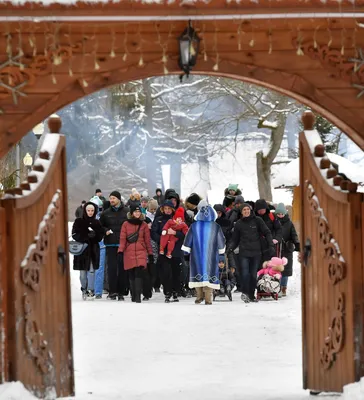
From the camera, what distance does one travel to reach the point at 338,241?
8.70 m

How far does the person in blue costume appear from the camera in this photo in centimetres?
1792

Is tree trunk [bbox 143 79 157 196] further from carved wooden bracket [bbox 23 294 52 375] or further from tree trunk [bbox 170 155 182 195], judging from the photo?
carved wooden bracket [bbox 23 294 52 375]

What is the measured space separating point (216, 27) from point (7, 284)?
4054 mm

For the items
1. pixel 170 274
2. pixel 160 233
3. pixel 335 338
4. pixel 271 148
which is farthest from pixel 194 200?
pixel 271 148

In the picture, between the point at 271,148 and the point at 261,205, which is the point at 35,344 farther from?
the point at 271,148

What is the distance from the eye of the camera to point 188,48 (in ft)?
35.7

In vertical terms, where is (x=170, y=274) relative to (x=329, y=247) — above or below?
below

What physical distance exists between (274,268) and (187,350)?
611 centimetres

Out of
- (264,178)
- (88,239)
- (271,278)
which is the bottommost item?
(271,278)

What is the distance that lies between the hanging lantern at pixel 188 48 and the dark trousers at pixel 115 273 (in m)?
8.39

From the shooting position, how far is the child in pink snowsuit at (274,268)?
18.6 m

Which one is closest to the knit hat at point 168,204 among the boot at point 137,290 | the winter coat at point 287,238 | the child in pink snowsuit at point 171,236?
the child in pink snowsuit at point 171,236

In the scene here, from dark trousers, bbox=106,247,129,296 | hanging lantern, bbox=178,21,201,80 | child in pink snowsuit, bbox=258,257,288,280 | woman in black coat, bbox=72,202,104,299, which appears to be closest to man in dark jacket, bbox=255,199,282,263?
child in pink snowsuit, bbox=258,257,288,280

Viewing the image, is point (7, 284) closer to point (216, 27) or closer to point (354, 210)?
point (354, 210)
